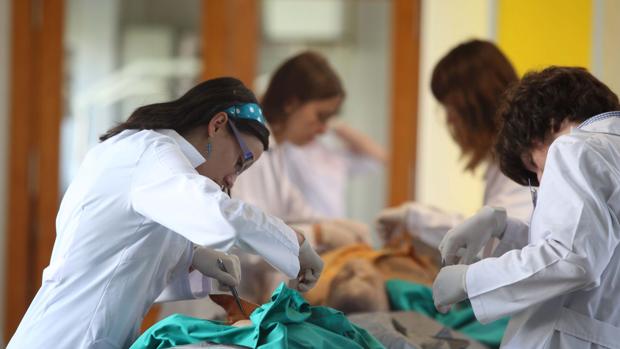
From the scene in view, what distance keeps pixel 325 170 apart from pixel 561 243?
2580mm

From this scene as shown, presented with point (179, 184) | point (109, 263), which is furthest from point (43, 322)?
point (179, 184)

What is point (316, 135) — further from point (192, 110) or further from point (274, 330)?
point (274, 330)

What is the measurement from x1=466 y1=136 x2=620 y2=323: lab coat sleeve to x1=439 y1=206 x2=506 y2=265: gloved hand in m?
0.32

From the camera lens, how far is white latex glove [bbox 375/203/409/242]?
2803mm

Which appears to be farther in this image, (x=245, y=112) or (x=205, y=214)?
(x=245, y=112)

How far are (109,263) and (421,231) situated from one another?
123 centimetres

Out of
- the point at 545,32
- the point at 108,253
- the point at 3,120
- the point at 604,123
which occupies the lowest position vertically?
the point at 3,120

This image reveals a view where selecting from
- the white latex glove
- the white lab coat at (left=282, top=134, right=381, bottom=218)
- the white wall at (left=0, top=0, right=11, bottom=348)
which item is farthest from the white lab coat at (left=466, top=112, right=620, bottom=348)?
the white wall at (left=0, top=0, right=11, bottom=348)

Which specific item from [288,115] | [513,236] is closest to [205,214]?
[513,236]

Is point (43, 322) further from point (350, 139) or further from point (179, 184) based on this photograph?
point (350, 139)

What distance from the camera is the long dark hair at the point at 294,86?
330 cm

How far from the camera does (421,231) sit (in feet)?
8.91

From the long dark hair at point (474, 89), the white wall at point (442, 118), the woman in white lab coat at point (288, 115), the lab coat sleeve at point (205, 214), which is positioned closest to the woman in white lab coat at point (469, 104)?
the long dark hair at point (474, 89)

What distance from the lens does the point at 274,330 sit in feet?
5.08
